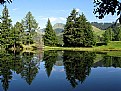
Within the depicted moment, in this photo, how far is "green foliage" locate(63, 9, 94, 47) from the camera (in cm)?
10067

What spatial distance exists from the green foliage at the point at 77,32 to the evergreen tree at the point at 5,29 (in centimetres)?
2255

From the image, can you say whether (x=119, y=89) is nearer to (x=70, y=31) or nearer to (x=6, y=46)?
(x=6, y=46)

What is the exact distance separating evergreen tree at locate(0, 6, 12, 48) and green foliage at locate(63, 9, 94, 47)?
2255cm

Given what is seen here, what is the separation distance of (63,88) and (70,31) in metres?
80.9

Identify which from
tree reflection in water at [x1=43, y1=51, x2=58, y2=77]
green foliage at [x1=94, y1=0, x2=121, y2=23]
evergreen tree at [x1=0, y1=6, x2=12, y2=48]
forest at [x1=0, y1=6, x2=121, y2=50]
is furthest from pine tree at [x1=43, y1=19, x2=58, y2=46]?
green foliage at [x1=94, y1=0, x2=121, y2=23]

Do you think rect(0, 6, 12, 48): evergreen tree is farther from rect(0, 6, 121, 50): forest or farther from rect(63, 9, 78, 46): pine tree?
rect(63, 9, 78, 46): pine tree

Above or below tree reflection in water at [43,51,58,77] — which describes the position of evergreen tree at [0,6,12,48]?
above

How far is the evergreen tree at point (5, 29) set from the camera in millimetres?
92912

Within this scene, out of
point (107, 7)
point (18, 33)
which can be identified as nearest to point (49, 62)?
point (107, 7)

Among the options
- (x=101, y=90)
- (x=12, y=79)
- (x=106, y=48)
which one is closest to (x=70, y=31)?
(x=106, y=48)

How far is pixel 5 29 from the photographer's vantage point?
9438 cm

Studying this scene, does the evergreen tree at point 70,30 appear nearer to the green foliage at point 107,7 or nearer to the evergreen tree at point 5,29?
the evergreen tree at point 5,29

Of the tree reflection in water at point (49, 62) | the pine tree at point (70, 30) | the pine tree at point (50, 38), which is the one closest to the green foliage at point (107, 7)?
the tree reflection in water at point (49, 62)

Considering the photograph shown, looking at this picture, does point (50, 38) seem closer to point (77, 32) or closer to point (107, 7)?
point (77, 32)
